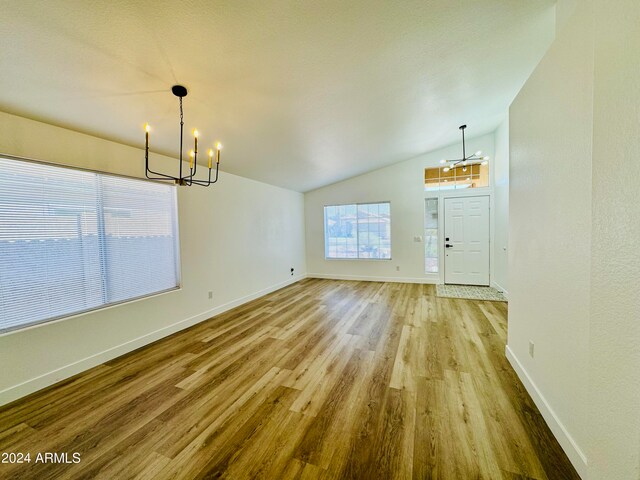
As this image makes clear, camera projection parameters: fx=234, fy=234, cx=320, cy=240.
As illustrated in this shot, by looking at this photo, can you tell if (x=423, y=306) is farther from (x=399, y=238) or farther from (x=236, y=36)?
(x=236, y=36)

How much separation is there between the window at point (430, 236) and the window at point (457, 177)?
40 cm

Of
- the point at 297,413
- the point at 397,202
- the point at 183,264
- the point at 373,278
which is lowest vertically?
the point at 297,413

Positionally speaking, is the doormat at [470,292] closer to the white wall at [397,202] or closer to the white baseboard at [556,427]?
the white wall at [397,202]

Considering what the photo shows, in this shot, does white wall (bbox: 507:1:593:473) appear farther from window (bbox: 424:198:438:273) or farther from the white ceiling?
window (bbox: 424:198:438:273)

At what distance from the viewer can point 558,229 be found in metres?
1.54

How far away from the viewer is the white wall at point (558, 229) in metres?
1.29

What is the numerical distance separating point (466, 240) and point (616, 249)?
16.7 feet

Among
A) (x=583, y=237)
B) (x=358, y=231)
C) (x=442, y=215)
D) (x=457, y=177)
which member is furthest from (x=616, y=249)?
(x=358, y=231)

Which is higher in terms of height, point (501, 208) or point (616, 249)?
point (501, 208)

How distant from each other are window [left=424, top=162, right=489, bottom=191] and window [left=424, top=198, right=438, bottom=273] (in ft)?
1.31

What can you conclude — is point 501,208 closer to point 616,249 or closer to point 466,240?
point 466,240

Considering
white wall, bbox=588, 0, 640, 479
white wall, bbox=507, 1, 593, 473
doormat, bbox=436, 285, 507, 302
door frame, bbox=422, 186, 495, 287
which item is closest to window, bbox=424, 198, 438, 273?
door frame, bbox=422, 186, 495, 287

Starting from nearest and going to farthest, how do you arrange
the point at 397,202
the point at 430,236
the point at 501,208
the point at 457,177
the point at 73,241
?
1. the point at 73,241
2. the point at 501,208
3. the point at 457,177
4. the point at 430,236
5. the point at 397,202

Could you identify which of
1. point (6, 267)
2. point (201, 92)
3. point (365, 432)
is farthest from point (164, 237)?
point (365, 432)
